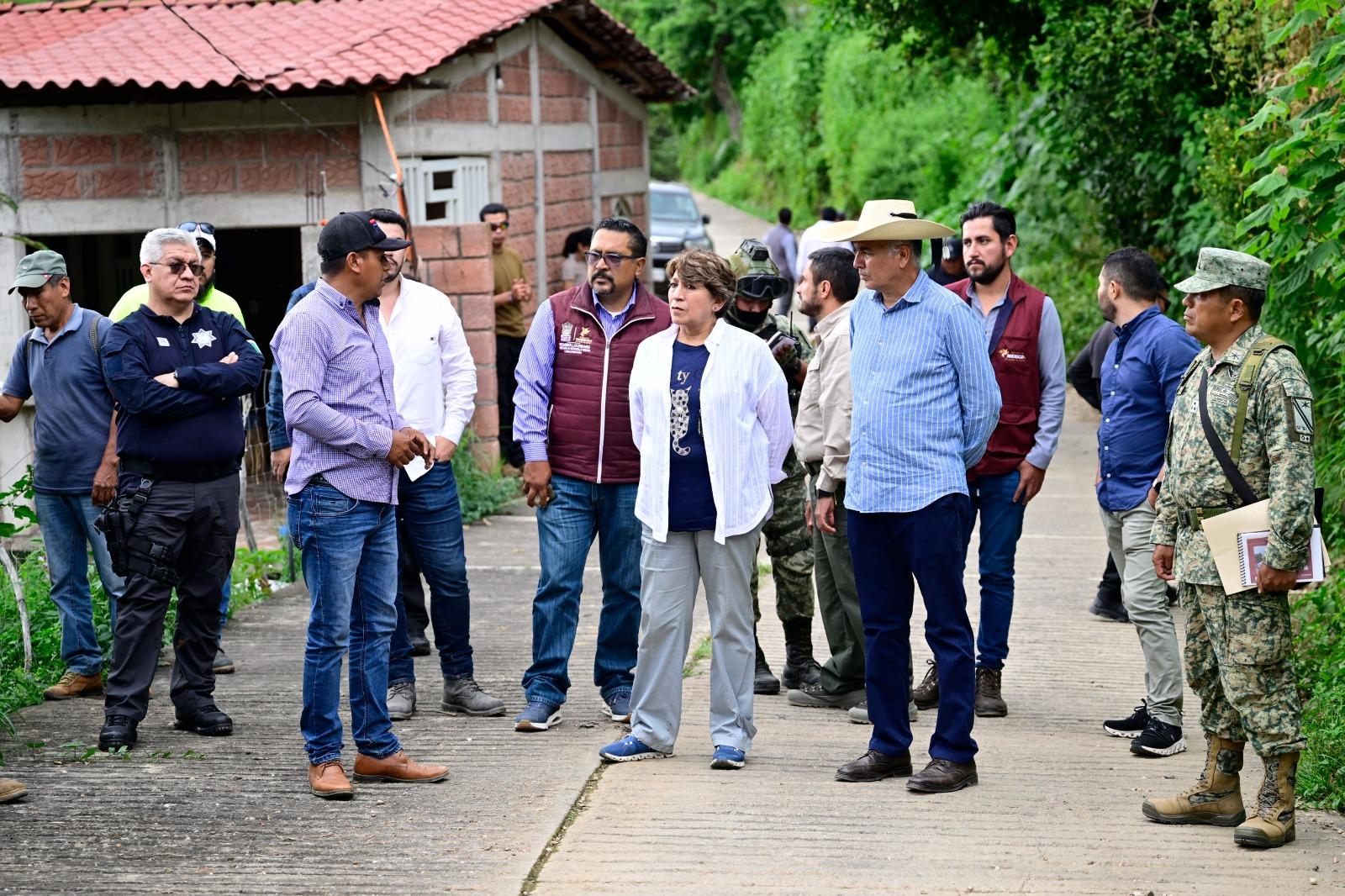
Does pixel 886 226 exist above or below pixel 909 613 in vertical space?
above

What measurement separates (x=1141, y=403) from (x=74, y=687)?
4.90m

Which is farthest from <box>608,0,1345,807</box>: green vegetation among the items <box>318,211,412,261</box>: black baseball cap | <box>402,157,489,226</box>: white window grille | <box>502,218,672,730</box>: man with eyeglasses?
<box>402,157,489,226</box>: white window grille

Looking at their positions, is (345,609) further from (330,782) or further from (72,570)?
(72,570)

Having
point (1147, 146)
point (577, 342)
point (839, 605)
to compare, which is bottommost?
point (839, 605)

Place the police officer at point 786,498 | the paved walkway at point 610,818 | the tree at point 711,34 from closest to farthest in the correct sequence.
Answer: the paved walkway at point 610,818
the police officer at point 786,498
the tree at point 711,34

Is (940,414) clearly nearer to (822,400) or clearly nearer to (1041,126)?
(822,400)

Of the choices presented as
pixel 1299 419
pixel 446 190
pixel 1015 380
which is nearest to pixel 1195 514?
pixel 1299 419

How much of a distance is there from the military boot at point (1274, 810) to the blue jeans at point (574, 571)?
8.52 feet

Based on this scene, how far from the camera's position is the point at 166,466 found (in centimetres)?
636

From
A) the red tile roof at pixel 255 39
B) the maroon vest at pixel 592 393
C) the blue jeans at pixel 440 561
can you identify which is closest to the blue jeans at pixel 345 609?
the blue jeans at pixel 440 561

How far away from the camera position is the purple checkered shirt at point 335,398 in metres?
5.53

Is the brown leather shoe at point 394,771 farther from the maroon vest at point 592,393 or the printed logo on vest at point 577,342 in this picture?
the printed logo on vest at point 577,342

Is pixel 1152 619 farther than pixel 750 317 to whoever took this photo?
No

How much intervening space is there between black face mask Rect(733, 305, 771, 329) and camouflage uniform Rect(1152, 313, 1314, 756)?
6.82 feet
